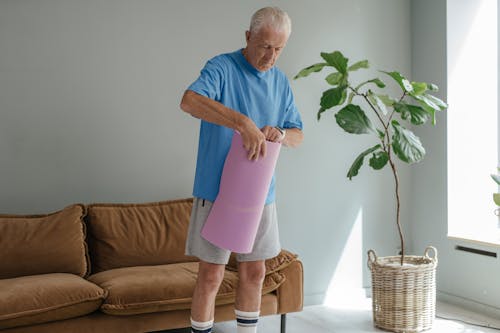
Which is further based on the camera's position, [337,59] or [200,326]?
[337,59]

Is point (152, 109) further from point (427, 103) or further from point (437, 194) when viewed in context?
point (437, 194)

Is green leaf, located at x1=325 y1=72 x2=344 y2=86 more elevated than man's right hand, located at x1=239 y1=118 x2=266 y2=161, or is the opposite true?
green leaf, located at x1=325 y1=72 x2=344 y2=86

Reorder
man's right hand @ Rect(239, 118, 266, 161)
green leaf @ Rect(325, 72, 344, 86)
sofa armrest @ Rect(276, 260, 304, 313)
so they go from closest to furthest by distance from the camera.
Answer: man's right hand @ Rect(239, 118, 266, 161) → sofa armrest @ Rect(276, 260, 304, 313) → green leaf @ Rect(325, 72, 344, 86)

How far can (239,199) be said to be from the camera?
205 centimetres

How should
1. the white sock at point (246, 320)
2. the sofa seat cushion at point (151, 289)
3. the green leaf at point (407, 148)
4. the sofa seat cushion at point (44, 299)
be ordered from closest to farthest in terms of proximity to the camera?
1. the white sock at point (246, 320)
2. the sofa seat cushion at point (44, 299)
3. the sofa seat cushion at point (151, 289)
4. the green leaf at point (407, 148)

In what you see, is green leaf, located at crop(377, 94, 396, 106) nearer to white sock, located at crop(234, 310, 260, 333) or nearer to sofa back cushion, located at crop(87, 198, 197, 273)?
sofa back cushion, located at crop(87, 198, 197, 273)

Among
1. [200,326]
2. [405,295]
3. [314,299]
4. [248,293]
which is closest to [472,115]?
[405,295]

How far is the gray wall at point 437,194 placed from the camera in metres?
3.82

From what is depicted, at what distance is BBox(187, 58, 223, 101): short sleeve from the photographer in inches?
80.1

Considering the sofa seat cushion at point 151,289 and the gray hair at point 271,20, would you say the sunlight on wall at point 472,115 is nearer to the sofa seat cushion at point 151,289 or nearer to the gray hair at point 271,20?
the sofa seat cushion at point 151,289

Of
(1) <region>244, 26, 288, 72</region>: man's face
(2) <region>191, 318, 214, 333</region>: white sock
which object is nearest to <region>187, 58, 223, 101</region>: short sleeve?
(1) <region>244, 26, 288, 72</region>: man's face

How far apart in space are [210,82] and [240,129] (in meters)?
0.22

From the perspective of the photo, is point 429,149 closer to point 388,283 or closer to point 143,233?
point 388,283

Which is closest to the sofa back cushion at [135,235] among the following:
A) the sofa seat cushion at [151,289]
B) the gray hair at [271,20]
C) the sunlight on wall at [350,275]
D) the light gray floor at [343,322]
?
the sofa seat cushion at [151,289]
